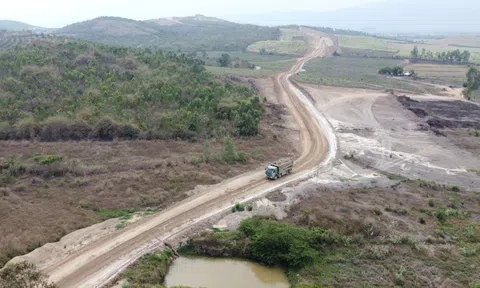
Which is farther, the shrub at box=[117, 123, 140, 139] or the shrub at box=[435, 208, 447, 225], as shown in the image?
the shrub at box=[117, 123, 140, 139]

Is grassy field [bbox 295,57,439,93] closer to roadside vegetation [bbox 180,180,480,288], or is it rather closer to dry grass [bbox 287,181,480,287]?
dry grass [bbox 287,181,480,287]

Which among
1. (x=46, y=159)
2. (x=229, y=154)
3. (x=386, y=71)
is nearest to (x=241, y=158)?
(x=229, y=154)

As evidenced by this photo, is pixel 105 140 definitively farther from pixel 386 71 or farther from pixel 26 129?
pixel 386 71

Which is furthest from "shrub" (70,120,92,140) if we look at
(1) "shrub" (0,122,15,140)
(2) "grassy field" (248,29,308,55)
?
(2) "grassy field" (248,29,308,55)

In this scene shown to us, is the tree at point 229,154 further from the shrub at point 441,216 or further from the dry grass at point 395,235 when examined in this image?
the shrub at point 441,216

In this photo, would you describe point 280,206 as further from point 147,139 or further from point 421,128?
point 421,128

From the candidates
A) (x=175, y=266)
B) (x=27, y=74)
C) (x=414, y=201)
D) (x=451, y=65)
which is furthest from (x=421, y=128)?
(x=451, y=65)
